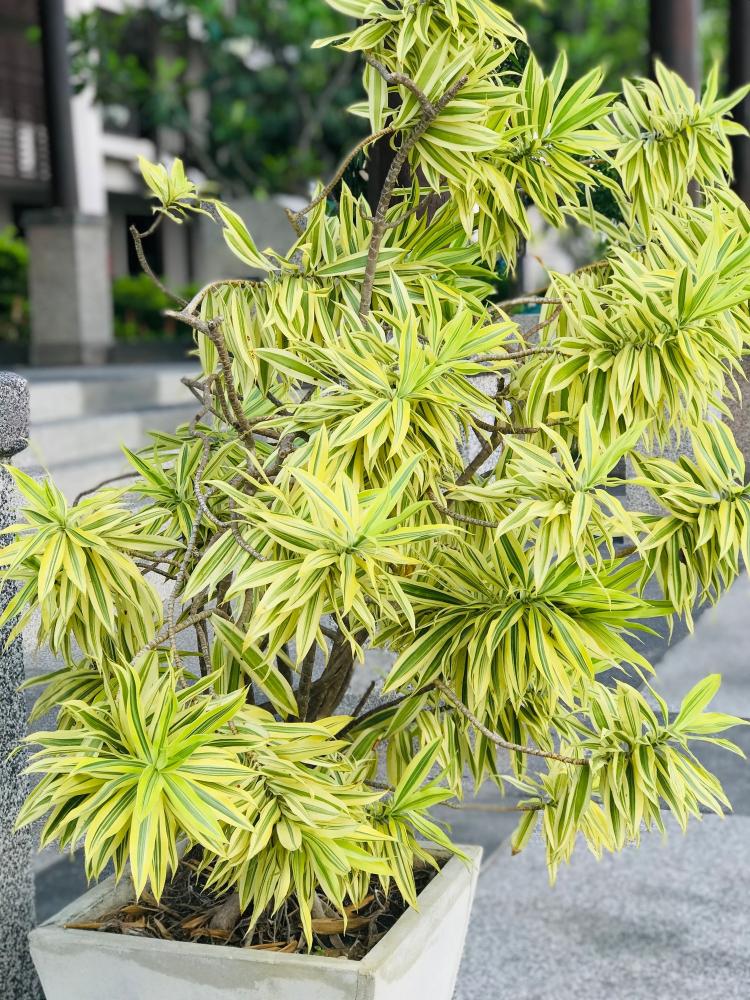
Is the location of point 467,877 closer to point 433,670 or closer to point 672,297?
point 433,670

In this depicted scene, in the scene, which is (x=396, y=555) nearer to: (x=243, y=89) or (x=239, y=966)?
(x=239, y=966)

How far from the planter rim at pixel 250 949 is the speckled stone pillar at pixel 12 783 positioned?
0.27 meters

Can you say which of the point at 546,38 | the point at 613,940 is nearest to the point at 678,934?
the point at 613,940

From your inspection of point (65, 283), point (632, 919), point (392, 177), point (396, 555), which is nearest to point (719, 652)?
point (632, 919)

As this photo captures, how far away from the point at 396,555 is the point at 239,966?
843 millimetres

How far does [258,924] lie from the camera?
2336mm

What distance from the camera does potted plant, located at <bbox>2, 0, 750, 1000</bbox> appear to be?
1.88m

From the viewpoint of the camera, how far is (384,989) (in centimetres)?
208

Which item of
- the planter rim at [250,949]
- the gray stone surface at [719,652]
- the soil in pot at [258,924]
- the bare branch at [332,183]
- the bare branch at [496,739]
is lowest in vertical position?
the gray stone surface at [719,652]

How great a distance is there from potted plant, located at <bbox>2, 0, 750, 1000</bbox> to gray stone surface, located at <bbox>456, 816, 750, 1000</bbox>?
98 cm

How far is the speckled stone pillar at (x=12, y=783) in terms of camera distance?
250 cm

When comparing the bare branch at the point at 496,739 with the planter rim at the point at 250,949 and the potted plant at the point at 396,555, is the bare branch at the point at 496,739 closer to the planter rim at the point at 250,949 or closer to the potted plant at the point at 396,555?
the potted plant at the point at 396,555

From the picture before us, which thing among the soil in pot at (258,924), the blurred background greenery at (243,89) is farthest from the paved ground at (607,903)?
the blurred background greenery at (243,89)

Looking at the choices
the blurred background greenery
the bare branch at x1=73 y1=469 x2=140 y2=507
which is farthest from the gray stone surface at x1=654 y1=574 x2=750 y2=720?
the blurred background greenery
